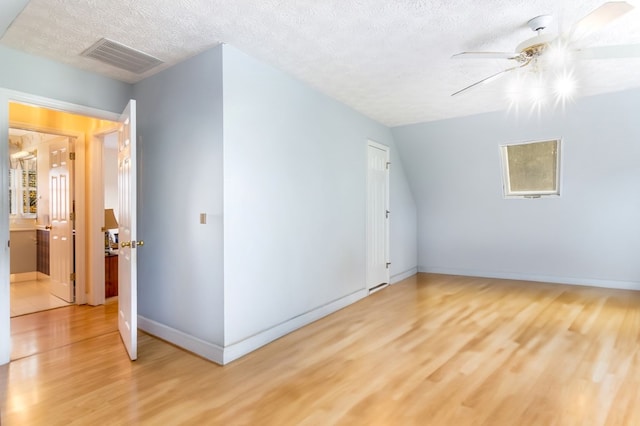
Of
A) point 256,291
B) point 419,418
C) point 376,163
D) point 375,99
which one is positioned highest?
point 375,99

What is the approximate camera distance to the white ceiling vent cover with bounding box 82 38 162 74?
2.76 m

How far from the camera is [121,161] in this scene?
3.25 meters

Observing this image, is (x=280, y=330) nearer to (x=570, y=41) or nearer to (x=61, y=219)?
(x=570, y=41)

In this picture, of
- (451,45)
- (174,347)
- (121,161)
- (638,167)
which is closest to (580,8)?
(451,45)

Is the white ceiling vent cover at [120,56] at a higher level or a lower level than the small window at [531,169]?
higher

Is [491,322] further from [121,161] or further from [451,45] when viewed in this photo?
[121,161]

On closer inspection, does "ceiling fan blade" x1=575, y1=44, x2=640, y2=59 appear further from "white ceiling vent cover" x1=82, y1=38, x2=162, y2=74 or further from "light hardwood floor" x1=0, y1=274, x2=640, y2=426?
"white ceiling vent cover" x1=82, y1=38, x2=162, y2=74

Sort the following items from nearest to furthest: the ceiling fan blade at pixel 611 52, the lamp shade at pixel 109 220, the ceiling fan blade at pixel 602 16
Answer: the ceiling fan blade at pixel 602 16 < the ceiling fan blade at pixel 611 52 < the lamp shade at pixel 109 220

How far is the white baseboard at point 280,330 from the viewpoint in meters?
2.82

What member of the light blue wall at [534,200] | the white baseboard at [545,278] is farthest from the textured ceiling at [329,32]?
the white baseboard at [545,278]

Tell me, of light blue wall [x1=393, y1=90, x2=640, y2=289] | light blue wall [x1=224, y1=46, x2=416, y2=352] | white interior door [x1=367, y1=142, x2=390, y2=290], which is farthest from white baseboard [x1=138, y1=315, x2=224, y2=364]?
light blue wall [x1=393, y1=90, x2=640, y2=289]

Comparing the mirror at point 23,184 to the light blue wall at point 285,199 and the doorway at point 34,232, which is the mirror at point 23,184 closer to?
the doorway at point 34,232

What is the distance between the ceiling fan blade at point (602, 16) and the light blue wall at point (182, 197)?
2459 millimetres

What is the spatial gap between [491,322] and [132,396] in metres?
3.40
